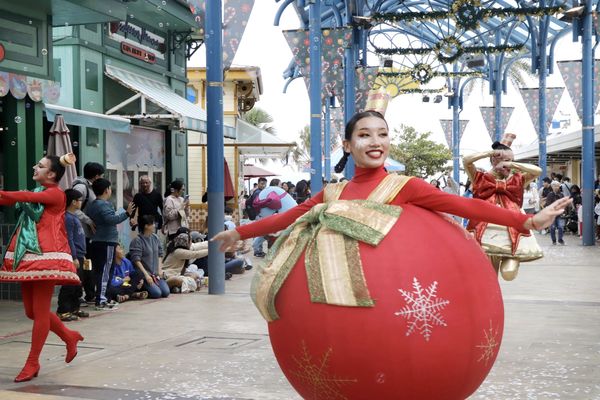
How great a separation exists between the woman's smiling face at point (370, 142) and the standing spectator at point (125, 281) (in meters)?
6.90

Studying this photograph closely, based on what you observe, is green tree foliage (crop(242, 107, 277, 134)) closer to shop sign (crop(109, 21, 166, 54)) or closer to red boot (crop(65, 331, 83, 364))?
shop sign (crop(109, 21, 166, 54))

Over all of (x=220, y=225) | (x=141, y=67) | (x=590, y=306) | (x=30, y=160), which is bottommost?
(x=590, y=306)

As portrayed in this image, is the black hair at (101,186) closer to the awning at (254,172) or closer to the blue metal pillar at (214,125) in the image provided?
the blue metal pillar at (214,125)

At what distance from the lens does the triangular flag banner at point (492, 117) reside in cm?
3766

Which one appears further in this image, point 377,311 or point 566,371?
point 566,371

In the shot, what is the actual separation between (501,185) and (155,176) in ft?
36.2

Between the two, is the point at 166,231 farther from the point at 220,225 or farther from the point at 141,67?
the point at 141,67

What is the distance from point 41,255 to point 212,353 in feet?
5.48

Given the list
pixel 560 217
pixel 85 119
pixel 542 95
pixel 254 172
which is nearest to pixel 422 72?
pixel 542 95

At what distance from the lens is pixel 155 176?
679 inches

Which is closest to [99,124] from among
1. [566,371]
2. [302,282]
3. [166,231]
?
[166,231]

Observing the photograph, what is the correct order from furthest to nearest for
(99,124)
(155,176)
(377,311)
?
(155,176) < (99,124) < (377,311)

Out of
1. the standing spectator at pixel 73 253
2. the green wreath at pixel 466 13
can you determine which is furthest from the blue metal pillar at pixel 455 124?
the standing spectator at pixel 73 253

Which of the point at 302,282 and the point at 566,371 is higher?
the point at 302,282
